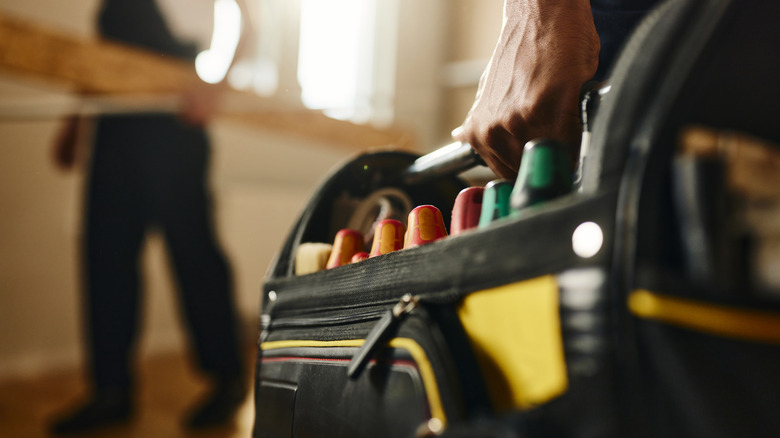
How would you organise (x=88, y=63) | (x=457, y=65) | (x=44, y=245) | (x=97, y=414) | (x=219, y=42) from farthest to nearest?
(x=457, y=65) → (x=219, y=42) → (x=44, y=245) → (x=88, y=63) → (x=97, y=414)

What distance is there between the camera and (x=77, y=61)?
1.34 m

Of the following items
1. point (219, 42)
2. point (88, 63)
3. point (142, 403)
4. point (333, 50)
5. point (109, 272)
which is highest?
point (333, 50)

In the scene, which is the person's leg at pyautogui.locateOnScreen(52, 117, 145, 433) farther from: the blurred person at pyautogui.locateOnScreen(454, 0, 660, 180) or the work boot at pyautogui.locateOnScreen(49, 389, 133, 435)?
the blurred person at pyautogui.locateOnScreen(454, 0, 660, 180)

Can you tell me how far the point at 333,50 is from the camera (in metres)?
2.70

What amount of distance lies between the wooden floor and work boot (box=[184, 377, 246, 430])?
0.02 metres

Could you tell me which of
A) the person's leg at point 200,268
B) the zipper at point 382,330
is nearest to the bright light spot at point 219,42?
the person's leg at point 200,268

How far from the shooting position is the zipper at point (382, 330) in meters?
0.30

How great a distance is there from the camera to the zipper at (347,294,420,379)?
30 cm

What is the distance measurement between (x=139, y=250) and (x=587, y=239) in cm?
119

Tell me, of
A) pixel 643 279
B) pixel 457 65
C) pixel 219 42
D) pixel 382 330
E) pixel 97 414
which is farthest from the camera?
pixel 457 65

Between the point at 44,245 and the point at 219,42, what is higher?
the point at 219,42

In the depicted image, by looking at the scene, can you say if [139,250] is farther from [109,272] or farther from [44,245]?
[44,245]

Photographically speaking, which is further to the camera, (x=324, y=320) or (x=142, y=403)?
(x=142, y=403)

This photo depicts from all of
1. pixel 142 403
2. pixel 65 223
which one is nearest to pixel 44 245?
pixel 65 223
